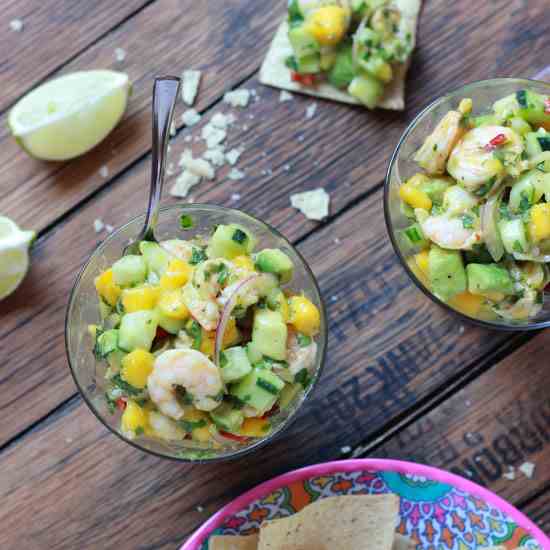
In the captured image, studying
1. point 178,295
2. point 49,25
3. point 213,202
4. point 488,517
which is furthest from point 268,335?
point 49,25

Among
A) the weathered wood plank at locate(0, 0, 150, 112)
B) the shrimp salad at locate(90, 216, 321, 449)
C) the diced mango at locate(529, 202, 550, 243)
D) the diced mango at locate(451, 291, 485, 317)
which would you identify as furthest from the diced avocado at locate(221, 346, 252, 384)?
the weathered wood plank at locate(0, 0, 150, 112)

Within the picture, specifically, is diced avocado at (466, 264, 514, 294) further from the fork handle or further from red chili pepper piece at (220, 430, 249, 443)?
the fork handle

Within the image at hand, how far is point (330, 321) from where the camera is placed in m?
1.95

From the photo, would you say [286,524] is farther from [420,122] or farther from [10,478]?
[420,122]

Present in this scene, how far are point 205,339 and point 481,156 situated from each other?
66 cm

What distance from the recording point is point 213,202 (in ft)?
6.51

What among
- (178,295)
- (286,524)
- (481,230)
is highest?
(178,295)

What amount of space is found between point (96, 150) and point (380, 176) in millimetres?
753

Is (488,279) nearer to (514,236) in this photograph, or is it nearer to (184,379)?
(514,236)

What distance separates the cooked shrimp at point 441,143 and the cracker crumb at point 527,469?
0.81 metres

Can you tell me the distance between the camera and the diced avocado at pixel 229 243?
1.56 metres

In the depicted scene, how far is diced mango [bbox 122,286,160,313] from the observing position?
150cm

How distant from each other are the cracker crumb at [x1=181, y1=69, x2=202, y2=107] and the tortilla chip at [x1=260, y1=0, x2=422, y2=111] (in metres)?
0.17

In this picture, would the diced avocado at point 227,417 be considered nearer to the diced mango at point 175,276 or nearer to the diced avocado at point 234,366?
the diced avocado at point 234,366
